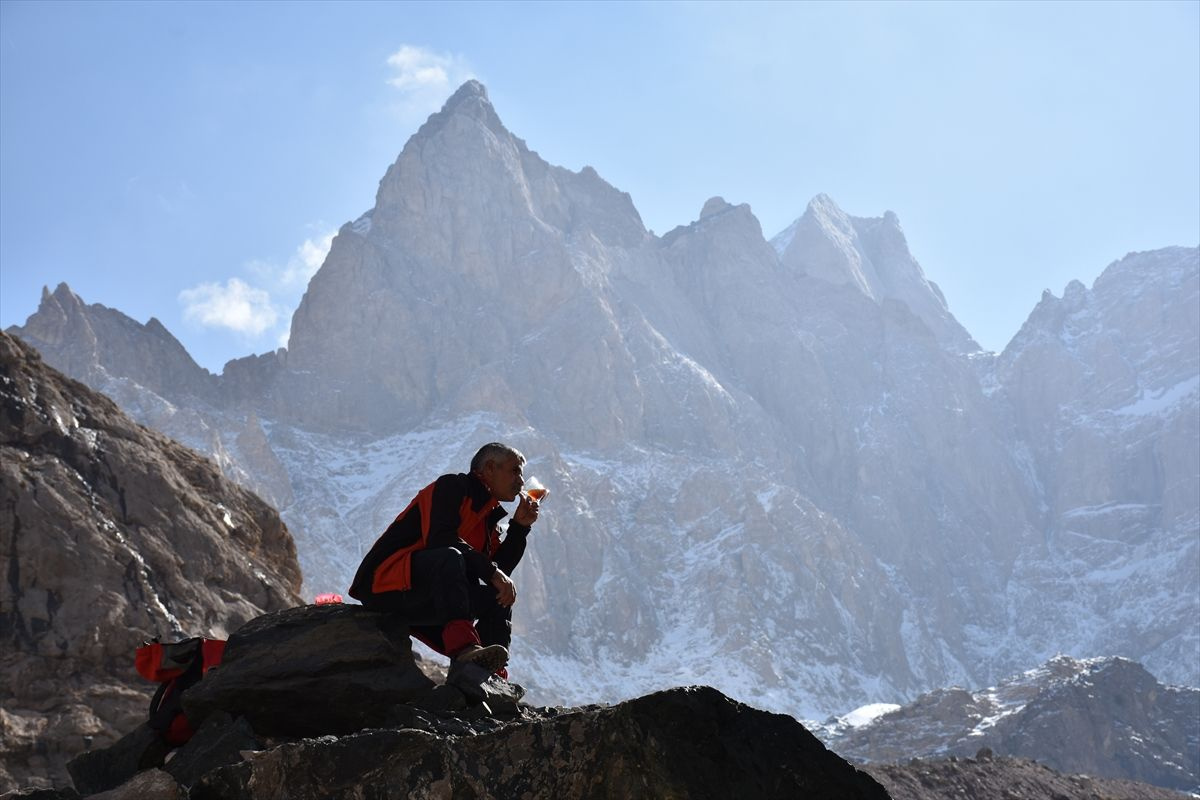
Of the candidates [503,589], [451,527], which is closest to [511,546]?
[451,527]

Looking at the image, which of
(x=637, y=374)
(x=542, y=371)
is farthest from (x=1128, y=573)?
(x=542, y=371)

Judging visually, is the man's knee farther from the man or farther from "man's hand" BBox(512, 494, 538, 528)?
"man's hand" BBox(512, 494, 538, 528)

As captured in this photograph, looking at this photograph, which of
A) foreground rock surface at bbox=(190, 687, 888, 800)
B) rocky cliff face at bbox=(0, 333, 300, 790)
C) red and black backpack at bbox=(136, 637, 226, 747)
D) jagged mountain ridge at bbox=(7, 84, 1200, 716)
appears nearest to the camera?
foreground rock surface at bbox=(190, 687, 888, 800)

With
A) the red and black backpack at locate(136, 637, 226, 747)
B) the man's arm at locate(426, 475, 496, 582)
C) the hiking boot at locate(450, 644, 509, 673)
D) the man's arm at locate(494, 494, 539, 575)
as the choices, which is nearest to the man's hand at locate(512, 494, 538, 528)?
the man's arm at locate(494, 494, 539, 575)

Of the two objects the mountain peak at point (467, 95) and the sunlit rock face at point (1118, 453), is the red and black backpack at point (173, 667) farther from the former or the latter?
the mountain peak at point (467, 95)

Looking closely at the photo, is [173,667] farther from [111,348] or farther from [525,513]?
[111,348]

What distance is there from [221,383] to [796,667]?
220 ft

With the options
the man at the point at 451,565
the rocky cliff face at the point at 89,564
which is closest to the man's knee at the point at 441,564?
the man at the point at 451,565

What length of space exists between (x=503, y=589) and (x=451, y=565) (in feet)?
0.99

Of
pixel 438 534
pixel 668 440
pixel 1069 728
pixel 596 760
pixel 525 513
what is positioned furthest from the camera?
pixel 668 440

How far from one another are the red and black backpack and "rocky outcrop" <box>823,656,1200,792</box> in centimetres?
5841

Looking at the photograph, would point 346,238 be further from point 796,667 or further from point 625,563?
point 796,667

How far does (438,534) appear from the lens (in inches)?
293

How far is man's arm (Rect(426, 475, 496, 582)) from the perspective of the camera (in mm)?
7414
